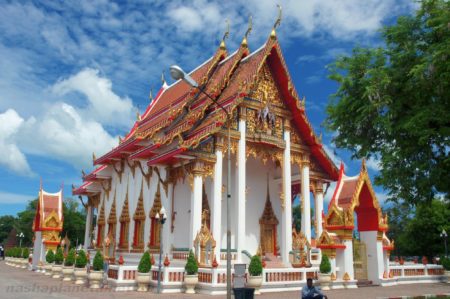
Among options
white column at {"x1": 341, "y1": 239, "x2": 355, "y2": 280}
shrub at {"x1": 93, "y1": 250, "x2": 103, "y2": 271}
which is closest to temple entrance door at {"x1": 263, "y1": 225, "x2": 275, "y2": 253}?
white column at {"x1": 341, "y1": 239, "x2": 355, "y2": 280}

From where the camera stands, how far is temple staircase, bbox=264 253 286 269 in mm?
16703

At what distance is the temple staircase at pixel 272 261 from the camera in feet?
54.8

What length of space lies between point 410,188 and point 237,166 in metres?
7.91

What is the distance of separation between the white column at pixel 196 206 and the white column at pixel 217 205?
552 mm

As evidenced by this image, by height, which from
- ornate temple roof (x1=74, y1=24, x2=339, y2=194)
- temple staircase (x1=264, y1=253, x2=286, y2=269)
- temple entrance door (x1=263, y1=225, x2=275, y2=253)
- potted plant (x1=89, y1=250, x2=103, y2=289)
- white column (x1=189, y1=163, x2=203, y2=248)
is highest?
ornate temple roof (x1=74, y1=24, x2=339, y2=194)

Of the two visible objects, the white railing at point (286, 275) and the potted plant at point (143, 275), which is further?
the white railing at point (286, 275)

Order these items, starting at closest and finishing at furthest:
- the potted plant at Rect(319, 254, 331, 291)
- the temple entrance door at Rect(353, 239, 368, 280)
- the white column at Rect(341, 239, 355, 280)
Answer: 1. the potted plant at Rect(319, 254, 331, 291)
2. the white column at Rect(341, 239, 355, 280)
3. the temple entrance door at Rect(353, 239, 368, 280)

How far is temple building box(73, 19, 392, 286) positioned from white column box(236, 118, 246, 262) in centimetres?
4

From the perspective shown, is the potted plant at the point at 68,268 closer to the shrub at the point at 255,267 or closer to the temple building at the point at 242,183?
the temple building at the point at 242,183

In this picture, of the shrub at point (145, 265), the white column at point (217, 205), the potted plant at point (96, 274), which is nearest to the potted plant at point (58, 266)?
the potted plant at point (96, 274)

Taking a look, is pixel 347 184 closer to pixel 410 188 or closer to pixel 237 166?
pixel 237 166

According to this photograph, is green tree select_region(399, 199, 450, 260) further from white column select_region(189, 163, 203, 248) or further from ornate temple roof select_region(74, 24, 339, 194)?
white column select_region(189, 163, 203, 248)

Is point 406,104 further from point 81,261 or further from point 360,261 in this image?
point 81,261

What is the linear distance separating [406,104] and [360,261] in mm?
8660
